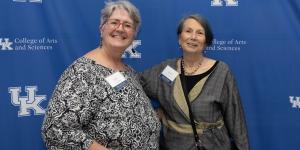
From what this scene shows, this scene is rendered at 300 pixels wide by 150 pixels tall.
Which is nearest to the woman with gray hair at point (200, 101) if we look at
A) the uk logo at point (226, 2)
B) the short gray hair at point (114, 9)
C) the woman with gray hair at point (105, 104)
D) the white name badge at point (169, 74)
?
the white name badge at point (169, 74)

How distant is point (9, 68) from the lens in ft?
6.10

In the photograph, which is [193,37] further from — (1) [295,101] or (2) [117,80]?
(1) [295,101]

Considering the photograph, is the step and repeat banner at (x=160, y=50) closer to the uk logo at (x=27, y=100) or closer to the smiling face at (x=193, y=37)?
the uk logo at (x=27, y=100)

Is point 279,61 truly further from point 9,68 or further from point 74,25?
point 9,68

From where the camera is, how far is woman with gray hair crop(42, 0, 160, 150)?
1.30 metres

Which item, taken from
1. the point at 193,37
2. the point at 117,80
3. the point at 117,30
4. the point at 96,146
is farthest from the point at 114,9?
the point at 96,146

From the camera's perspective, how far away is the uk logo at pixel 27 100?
1875mm

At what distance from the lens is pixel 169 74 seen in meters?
1.71

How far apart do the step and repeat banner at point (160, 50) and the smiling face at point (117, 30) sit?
1.74ft

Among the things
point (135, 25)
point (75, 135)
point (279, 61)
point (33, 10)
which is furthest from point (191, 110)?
point (33, 10)

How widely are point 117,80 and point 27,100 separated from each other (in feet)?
2.34

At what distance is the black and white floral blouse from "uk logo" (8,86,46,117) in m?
0.61

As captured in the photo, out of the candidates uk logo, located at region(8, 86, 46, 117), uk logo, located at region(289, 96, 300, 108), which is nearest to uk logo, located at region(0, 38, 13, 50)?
uk logo, located at region(8, 86, 46, 117)

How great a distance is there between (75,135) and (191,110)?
0.55 metres
